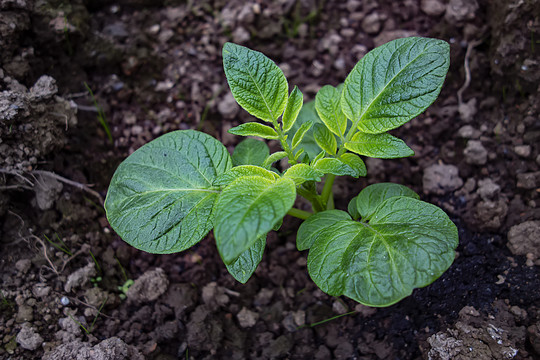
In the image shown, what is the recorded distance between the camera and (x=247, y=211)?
1439mm

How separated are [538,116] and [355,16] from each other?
4.50 feet

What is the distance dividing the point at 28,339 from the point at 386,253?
164 cm

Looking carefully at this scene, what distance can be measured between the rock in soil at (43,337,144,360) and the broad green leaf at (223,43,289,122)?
122 centimetres

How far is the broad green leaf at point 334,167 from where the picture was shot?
1.68 metres

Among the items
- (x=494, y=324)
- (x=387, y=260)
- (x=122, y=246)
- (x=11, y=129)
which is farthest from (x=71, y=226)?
(x=494, y=324)

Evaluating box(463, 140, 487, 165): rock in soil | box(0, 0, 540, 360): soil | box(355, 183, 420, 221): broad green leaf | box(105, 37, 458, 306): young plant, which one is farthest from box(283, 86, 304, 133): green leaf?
box(463, 140, 487, 165): rock in soil

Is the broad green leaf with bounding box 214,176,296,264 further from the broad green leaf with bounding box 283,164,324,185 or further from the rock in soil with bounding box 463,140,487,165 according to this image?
the rock in soil with bounding box 463,140,487,165

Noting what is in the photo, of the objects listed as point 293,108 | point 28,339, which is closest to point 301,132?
point 293,108

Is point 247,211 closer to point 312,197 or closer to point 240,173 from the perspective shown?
point 240,173

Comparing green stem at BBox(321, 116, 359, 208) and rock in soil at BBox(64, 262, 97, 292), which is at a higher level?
green stem at BBox(321, 116, 359, 208)

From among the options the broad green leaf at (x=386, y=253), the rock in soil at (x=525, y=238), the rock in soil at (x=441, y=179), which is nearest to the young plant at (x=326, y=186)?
the broad green leaf at (x=386, y=253)

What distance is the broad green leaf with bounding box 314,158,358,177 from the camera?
1683 millimetres

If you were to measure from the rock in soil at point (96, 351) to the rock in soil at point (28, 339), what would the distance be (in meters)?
0.08

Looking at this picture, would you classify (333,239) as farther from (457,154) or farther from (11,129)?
(11,129)
